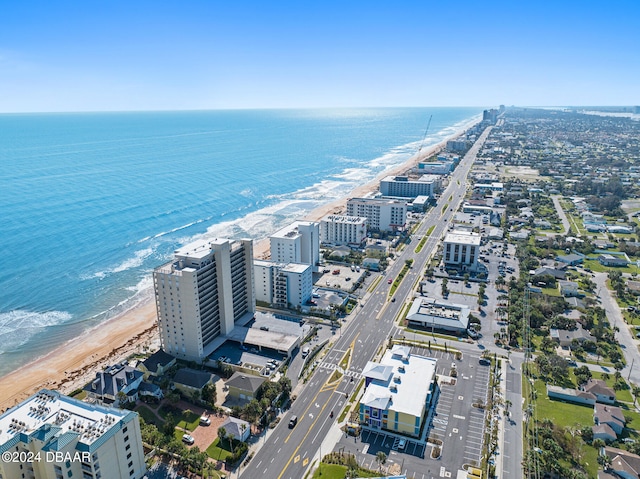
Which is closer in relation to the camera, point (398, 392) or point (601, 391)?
point (398, 392)

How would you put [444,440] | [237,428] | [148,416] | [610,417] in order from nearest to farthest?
[237,428] → [444,440] → [610,417] → [148,416]

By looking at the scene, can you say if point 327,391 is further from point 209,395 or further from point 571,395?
point 571,395

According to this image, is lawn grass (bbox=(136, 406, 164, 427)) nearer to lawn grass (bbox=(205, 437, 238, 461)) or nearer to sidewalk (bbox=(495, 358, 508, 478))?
lawn grass (bbox=(205, 437, 238, 461))

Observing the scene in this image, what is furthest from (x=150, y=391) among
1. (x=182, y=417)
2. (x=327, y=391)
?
(x=327, y=391)

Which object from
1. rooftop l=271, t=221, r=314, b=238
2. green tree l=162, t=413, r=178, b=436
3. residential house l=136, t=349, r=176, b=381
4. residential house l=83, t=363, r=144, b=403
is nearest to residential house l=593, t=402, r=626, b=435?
green tree l=162, t=413, r=178, b=436

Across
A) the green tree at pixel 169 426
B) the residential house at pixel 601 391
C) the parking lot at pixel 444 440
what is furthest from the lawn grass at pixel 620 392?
the green tree at pixel 169 426
